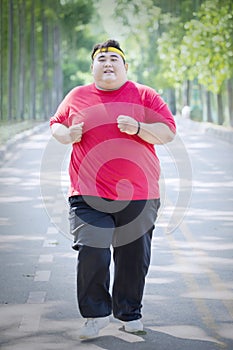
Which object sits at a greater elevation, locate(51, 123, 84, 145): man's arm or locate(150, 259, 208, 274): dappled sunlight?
locate(51, 123, 84, 145): man's arm

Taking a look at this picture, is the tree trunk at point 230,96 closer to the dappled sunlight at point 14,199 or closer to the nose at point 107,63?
the dappled sunlight at point 14,199

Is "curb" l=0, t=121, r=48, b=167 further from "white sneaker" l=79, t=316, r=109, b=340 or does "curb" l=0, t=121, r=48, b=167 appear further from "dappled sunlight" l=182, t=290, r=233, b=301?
"white sneaker" l=79, t=316, r=109, b=340

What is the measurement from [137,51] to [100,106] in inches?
3821

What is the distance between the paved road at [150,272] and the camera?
718cm

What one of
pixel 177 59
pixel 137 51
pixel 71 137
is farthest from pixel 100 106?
pixel 137 51

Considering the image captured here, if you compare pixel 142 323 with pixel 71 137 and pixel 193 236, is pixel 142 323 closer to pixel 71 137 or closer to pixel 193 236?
pixel 71 137

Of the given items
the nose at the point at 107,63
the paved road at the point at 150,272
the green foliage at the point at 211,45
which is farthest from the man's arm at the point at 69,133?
the green foliage at the point at 211,45

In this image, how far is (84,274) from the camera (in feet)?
23.0

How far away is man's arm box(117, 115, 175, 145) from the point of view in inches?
269

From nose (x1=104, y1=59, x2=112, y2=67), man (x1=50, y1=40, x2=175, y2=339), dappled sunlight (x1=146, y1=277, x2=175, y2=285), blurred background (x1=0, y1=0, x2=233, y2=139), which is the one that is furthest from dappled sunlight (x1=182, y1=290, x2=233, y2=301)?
blurred background (x1=0, y1=0, x2=233, y2=139)

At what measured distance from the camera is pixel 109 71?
7027mm

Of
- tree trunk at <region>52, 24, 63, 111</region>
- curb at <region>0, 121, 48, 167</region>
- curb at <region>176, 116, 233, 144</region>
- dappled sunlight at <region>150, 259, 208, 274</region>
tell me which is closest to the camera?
dappled sunlight at <region>150, 259, 208, 274</region>

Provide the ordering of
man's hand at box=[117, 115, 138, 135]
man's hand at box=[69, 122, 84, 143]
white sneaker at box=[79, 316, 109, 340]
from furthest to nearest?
1. white sneaker at box=[79, 316, 109, 340]
2. man's hand at box=[69, 122, 84, 143]
3. man's hand at box=[117, 115, 138, 135]

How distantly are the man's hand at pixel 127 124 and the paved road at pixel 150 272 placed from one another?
116 centimetres
